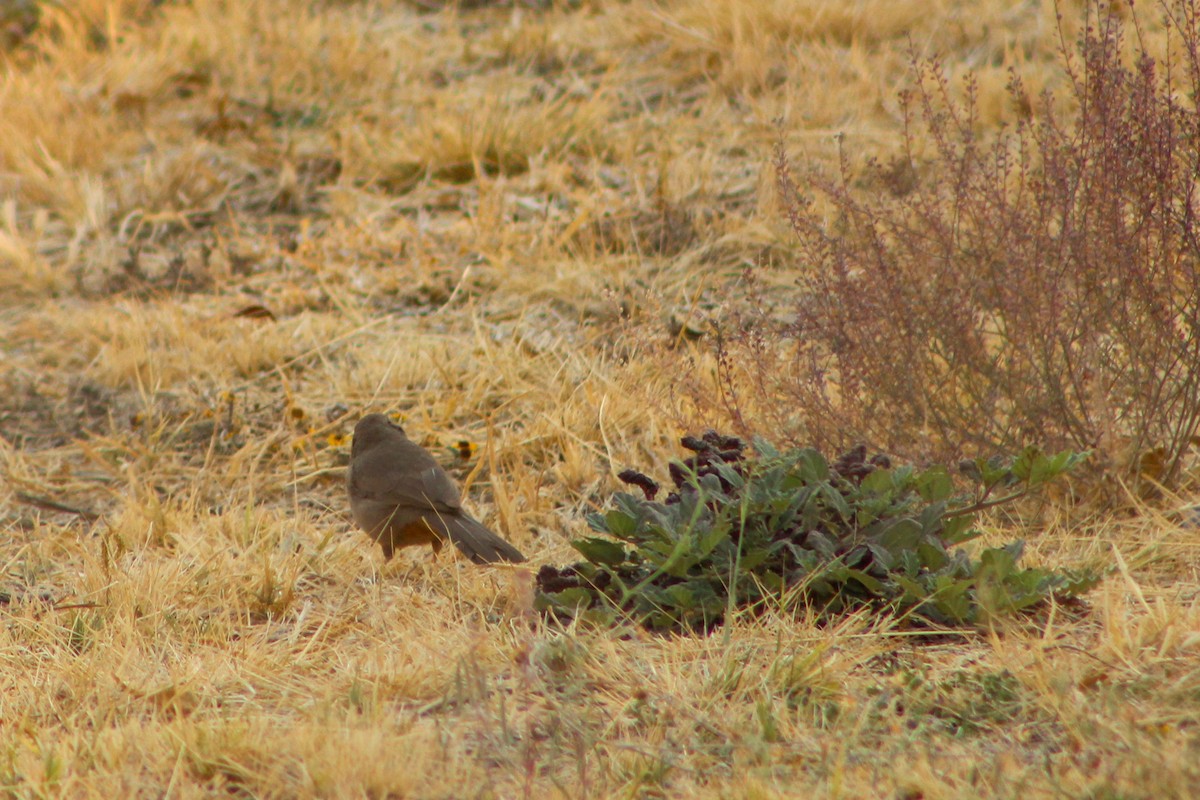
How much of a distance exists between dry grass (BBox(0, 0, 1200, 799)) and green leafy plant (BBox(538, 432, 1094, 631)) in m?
0.11

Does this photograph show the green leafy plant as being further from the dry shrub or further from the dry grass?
the dry shrub

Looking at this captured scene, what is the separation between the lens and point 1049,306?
152 inches

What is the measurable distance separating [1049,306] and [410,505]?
1882 millimetres

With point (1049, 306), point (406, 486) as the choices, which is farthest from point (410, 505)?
point (1049, 306)

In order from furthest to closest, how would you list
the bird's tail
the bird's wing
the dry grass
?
the bird's wing → the bird's tail → the dry grass

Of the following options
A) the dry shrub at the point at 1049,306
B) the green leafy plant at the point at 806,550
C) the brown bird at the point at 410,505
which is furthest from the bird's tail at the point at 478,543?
the dry shrub at the point at 1049,306

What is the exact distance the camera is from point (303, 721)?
2.87m

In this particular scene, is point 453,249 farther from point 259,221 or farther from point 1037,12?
point 1037,12

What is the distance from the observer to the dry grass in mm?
2693

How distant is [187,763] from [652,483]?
1.41m

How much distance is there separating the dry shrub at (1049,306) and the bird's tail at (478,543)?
2.90 feet

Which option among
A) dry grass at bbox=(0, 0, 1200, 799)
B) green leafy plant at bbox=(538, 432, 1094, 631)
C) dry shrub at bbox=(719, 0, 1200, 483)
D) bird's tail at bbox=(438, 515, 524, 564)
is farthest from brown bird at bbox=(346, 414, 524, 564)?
dry shrub at bbox=(719, 0, 1200, 483)

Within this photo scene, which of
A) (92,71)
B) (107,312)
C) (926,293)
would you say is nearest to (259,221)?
(107,312)

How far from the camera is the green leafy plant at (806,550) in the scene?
3.25 meters
